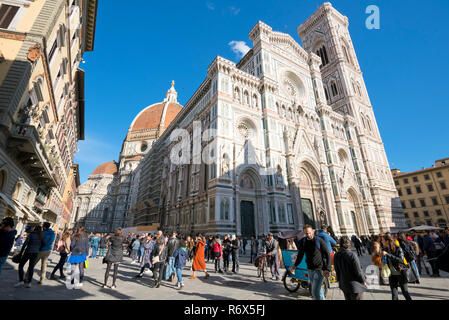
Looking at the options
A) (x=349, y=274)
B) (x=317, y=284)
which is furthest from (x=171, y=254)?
(x=349, y=274)

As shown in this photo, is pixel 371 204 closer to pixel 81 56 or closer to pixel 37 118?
pixel 37 118

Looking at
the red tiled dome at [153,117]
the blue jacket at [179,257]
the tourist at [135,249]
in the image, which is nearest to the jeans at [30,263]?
the blue jacket at [179,257]

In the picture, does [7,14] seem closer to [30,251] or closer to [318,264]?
[30,251]

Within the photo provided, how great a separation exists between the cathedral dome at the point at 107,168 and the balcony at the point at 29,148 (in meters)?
66.6

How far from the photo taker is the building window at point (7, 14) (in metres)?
10.6

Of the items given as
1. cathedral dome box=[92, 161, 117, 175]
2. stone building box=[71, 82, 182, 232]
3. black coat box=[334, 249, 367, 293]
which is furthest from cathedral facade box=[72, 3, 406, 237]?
cathedral dome box=[92, 161, 117, 175]

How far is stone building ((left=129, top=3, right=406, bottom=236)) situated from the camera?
72.2 ft

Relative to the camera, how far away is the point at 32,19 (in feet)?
35.5

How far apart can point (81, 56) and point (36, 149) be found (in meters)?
14.1

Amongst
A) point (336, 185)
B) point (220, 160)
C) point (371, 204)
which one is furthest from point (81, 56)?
point (371, 204)

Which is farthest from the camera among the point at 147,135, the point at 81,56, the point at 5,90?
the point at 147,135

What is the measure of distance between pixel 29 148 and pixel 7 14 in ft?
23.9

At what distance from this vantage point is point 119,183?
6350cm

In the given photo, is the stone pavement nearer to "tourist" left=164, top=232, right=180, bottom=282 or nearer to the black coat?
"tourist" left=164, top=232, right=180, bottom=282
